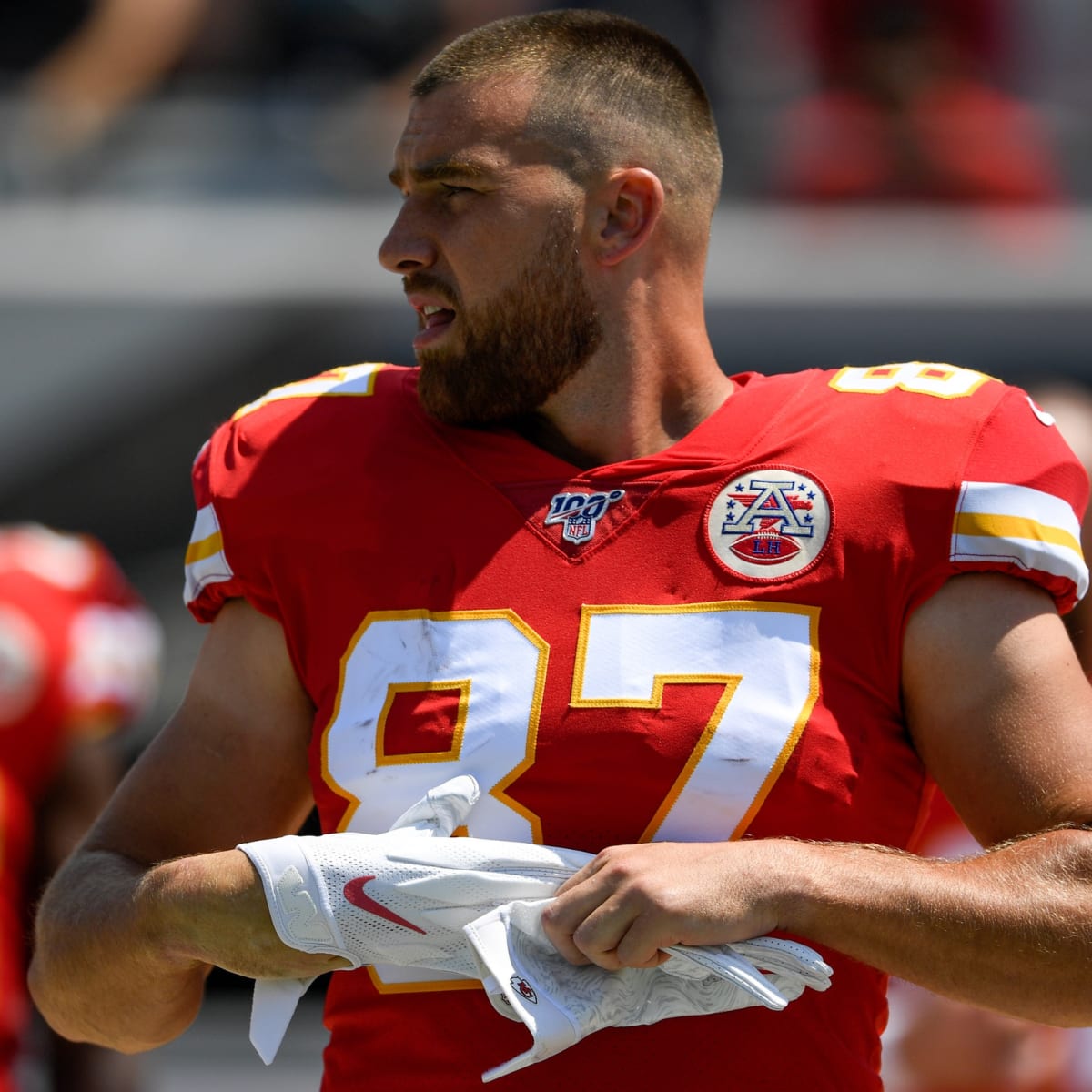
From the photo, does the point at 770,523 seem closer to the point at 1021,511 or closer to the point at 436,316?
the point at 1021,511

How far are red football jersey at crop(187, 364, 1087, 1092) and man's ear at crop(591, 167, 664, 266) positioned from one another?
27 centimetres

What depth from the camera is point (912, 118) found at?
7422 mm

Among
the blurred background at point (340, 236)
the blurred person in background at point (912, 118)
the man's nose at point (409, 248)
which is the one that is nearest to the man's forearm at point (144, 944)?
the man's nose at point (409, 248)

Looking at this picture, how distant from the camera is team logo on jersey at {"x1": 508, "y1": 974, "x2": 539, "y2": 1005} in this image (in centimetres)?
218

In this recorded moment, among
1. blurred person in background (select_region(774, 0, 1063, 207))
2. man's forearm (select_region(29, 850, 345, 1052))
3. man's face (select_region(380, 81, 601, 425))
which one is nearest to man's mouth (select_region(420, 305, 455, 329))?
man's face (select_region(380, 81, 601, 425))

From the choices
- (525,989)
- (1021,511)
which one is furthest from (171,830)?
(1021,511)

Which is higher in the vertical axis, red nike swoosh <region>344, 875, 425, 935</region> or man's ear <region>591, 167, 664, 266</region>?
man's ear <region>591, 167, 664, 266</region>

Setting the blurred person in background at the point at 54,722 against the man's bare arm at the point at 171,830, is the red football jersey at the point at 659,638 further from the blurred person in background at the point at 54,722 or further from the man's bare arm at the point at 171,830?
the blurred person in background at the point at 54,722

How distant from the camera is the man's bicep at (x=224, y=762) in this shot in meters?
2.54

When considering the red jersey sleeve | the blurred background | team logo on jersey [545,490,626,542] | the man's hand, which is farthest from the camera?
the blurred background

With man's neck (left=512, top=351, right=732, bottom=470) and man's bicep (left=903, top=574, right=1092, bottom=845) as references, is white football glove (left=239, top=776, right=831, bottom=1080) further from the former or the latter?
man's neck (left=512, top=351, right=732, bottom=470)

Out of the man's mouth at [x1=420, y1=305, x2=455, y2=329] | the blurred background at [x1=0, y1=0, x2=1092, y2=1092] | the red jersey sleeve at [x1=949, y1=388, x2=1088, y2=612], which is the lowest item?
the blurred background at [x1=0, y1=0, x2=1092, y2=1092]

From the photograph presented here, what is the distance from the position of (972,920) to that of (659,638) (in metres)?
0.49

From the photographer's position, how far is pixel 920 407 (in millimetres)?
2508
